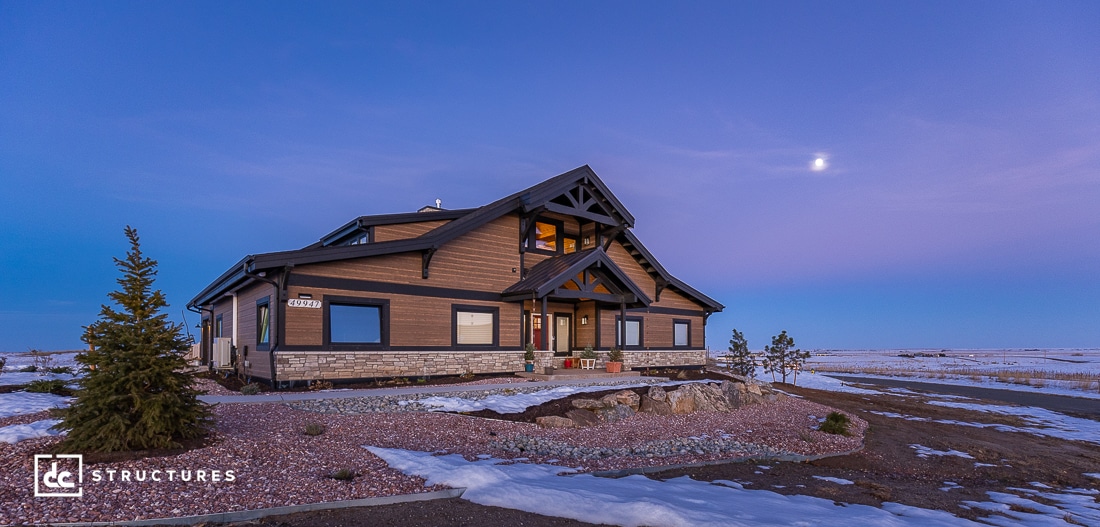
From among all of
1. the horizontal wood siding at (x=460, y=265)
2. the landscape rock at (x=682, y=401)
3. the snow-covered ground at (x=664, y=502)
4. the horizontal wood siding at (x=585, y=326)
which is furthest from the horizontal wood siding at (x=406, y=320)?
the snow-covered ground at (x=664, y=502)

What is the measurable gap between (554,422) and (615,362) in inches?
299

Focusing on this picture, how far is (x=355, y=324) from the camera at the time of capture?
48.7 feet

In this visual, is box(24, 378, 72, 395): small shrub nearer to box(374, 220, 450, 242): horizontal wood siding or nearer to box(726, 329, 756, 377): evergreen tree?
box(374, 220, 450, 242): horizontal wood siding

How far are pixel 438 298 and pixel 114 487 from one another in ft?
36.2

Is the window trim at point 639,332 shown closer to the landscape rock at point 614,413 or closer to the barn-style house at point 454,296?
the barn-style house at point 454,296

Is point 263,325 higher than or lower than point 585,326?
higher

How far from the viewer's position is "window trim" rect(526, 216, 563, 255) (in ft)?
63.0

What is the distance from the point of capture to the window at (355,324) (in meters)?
14.5

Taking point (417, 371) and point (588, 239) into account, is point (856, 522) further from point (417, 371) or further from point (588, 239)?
point (588, 239)

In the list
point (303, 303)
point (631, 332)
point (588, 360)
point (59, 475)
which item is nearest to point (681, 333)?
point (631, 332)

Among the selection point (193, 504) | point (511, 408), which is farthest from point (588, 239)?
point (193, 504)

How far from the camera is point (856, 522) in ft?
17.8

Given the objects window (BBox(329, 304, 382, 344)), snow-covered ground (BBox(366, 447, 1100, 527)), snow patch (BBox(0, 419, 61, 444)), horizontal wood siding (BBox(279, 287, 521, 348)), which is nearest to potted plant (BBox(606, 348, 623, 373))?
horizontal wood siding (BBox(279, 287, 521, 348))

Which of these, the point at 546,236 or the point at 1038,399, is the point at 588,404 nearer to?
the point at 546,236
